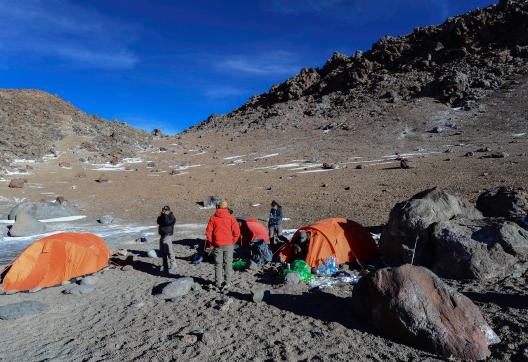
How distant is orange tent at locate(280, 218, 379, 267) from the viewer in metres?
9.86

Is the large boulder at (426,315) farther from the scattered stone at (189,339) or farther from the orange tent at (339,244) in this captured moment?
the orange tent at (339,244)

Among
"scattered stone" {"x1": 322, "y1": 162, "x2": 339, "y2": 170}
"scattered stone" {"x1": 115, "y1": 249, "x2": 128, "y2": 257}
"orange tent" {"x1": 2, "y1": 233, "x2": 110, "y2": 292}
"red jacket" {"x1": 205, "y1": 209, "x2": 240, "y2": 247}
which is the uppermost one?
"scattered stone" {"x1": 322, "y1": 162, "x2": 339, "y2": 170}

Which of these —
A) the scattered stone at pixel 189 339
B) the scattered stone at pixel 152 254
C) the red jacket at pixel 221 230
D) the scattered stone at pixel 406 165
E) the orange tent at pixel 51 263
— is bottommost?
the scattered stone at pixel 189 339

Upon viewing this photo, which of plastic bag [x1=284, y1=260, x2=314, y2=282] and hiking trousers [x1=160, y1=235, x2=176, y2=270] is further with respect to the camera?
hiking trousers [x1=160, y1=235, x2=176, y2=270]

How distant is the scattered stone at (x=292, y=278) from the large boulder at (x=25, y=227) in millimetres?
11746

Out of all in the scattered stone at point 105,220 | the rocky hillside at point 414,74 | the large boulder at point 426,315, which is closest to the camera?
the large boulder at point 426,315

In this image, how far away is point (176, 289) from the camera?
27.8ft

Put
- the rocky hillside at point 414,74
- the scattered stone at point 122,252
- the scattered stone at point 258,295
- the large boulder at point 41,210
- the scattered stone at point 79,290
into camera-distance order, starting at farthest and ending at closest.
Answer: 1. the rocky hillside at point 414,74
2. the large boulder at point 41,210
3. the scattered stone at point 122,252
4. the scattered stone at point 79,290
5. the scattered stone at point 258,295

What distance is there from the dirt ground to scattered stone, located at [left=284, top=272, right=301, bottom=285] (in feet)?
0.70

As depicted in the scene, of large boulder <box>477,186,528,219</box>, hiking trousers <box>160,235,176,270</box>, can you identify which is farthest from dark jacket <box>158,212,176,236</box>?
large boulder <box>477,186,528,219</box>


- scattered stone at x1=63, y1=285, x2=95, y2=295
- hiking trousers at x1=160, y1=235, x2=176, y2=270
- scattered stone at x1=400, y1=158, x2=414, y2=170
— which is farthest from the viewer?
scattered stone at x1=400, y1=158, x2=414, y2=170

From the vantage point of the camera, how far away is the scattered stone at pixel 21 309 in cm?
790

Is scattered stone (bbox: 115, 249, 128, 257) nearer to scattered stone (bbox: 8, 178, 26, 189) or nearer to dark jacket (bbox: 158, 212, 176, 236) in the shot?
dark jacket (bbox: 158, 212, 176, 236)

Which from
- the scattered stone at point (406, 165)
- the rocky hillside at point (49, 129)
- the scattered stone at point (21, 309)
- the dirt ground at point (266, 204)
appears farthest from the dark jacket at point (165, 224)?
the rocky hillside at point (49, 129)
